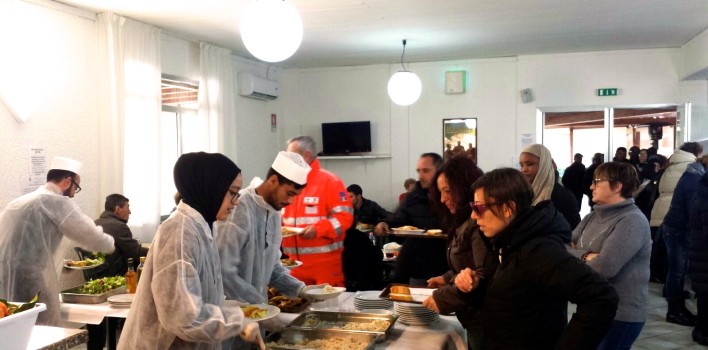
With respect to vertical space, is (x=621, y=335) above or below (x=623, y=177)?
A: below

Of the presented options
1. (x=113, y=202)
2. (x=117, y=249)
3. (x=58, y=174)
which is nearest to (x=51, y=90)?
(x=113, y=202)

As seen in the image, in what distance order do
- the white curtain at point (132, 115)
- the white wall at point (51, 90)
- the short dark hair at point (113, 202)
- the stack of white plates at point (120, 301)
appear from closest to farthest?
the stack of white plates at point (120, 301)
the white wall at point (51, 90)
the short dark hair at point (113, 202)
the white curtain at point (132, 115)

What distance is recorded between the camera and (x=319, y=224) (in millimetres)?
3230

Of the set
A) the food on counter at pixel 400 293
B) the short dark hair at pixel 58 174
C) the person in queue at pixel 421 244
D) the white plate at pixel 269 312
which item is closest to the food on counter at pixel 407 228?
the person in queue at pixel 421 244

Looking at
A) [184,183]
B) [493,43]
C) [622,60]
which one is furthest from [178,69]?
[622,60]

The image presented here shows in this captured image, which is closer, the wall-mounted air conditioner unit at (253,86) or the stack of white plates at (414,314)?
the stack of white plates at (414,314)

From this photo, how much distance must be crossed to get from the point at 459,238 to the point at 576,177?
5.44 m

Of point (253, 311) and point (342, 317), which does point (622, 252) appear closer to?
point (342, 317)

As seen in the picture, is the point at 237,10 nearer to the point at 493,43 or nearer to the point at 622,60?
the point at 493,43

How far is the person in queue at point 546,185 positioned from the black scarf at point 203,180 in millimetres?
1966

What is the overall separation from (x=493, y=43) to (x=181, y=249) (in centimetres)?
556

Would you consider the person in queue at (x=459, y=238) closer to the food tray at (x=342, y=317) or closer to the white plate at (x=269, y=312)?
the food tray at (x=342, y=317)

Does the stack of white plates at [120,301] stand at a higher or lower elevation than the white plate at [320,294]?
lower

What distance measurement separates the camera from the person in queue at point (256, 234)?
214 cm
